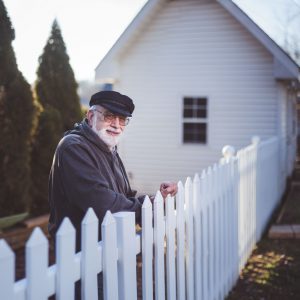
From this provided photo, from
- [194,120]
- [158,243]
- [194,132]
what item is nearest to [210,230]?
[158,243]

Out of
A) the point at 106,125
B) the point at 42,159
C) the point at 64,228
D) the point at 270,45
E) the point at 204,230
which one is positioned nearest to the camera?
the point at 64,228

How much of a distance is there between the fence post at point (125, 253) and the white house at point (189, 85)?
9.14 m

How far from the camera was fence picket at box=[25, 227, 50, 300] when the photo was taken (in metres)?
1.62

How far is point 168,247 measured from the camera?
284cm

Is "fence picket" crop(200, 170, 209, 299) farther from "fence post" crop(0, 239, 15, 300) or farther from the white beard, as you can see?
"fence post" crop(0, 239, 15, 300)

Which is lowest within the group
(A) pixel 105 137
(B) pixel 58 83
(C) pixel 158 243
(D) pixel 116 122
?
(C) pixel 158 243

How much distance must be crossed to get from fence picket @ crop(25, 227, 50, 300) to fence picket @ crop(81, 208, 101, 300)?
0.28 meters

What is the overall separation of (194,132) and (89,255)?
10.1m

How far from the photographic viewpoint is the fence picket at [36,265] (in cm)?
162

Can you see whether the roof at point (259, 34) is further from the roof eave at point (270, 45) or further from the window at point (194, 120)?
the window at point (194, 120)

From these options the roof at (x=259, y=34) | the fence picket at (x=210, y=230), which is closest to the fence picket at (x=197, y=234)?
the fence picket at (x=210, y=230)

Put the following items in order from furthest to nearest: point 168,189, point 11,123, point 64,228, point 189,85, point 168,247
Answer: point 189,85 < point 11,123 < point 168,189 < point 168,247 < point 64,228

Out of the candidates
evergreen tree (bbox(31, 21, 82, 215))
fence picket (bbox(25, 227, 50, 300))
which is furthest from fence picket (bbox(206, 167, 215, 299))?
evergreen tree (bbox(31, 21, 82, 215))

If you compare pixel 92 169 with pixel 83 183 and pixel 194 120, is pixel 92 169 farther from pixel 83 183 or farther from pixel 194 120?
pixel 194 120
